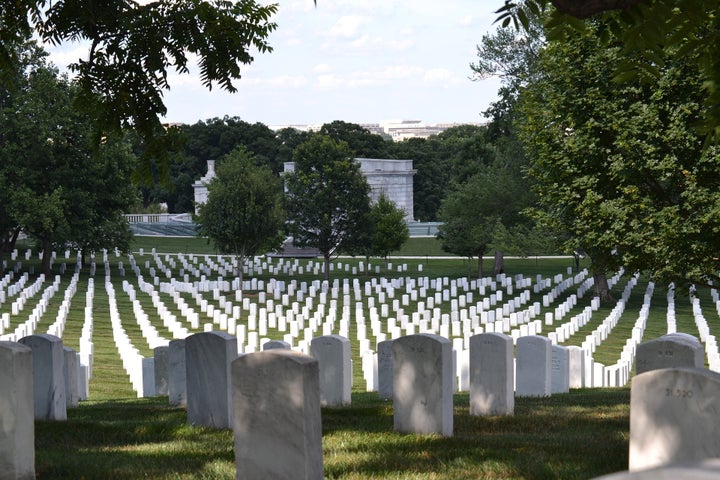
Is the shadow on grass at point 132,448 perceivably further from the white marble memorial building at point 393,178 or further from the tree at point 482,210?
the white marble memorial building at point 393,178

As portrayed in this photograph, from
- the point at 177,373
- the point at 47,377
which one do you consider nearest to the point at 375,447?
the point at 47,377

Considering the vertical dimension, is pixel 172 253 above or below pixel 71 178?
below

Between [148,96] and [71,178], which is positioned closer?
[148,96]

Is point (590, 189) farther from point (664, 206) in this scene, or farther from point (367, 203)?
point (367, 203)

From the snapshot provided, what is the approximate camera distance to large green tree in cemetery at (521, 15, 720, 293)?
21062 mm

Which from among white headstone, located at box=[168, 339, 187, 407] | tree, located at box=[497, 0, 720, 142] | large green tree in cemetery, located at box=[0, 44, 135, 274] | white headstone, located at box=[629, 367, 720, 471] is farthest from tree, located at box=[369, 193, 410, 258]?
white headstone, located at box=[629, 367, 720, 471]

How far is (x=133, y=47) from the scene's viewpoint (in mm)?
10523

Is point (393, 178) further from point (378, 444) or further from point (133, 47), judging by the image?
point (378, 444)

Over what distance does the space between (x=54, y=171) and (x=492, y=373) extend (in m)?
43.8

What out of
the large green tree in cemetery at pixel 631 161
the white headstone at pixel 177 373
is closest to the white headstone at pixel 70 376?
the white headstone at pixel 177 373

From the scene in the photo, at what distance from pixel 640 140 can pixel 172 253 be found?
54.2 metres

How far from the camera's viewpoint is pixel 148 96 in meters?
10.6

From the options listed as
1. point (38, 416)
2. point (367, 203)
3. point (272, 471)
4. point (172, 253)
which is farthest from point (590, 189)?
point (172, 253)

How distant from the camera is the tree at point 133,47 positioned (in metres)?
10.4
